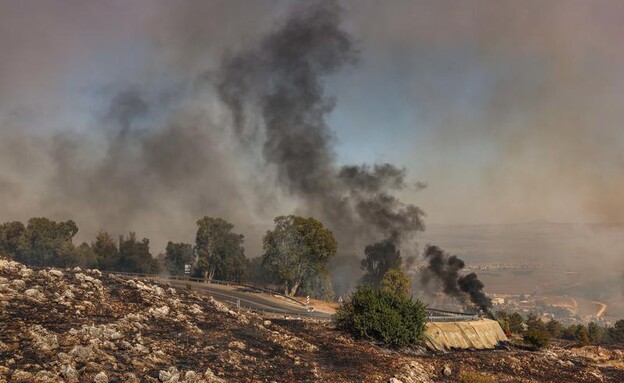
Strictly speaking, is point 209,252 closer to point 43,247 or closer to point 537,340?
point 43,247

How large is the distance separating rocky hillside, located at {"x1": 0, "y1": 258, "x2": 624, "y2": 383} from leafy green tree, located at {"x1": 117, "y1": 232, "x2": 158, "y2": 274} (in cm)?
6831

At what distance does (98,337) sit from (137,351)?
146 centimetres

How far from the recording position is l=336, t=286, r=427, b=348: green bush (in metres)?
23.5

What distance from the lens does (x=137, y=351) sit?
14062mm

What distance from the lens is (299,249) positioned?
67500mm

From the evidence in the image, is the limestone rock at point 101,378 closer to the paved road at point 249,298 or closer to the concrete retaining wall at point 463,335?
the concrete retaining wall at point 463,335

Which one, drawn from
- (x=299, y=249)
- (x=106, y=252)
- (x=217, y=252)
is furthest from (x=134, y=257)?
(x=299, y=249)

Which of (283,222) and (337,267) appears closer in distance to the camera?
(283,222)

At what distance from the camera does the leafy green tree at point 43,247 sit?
86.4m

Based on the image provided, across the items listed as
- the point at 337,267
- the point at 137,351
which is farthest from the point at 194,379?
the point at 337,267

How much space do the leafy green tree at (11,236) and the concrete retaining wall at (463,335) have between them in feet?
283

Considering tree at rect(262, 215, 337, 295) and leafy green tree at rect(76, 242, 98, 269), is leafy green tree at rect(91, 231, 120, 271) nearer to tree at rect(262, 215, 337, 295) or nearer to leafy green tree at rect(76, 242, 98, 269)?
leafy green tree at rect(76, 242, 98, 269)

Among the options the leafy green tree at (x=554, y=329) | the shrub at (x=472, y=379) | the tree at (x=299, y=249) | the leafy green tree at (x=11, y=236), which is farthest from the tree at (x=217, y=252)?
the shrub at (x=472, y=379)

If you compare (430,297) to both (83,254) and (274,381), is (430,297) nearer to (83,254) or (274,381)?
(83,254)
